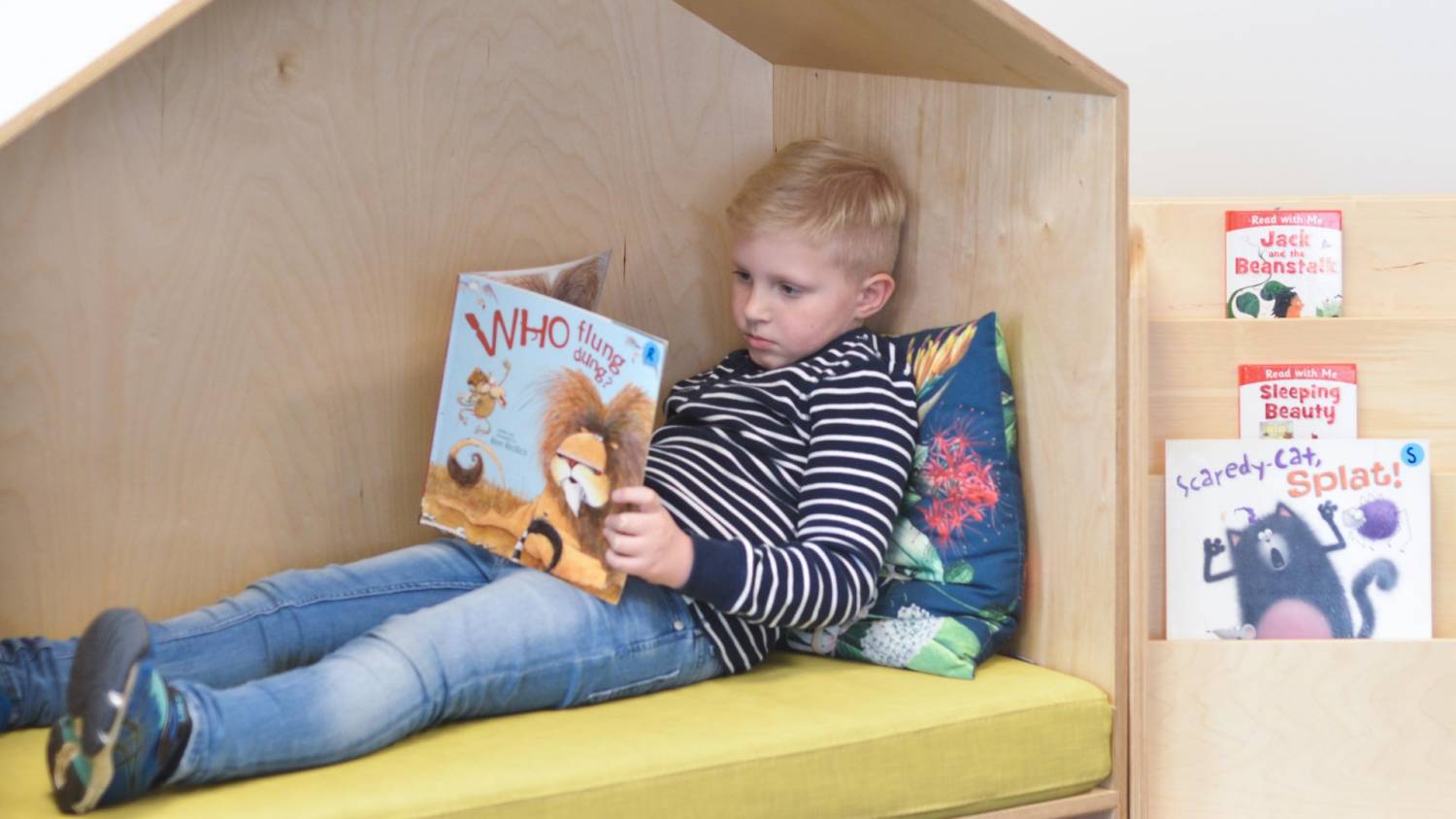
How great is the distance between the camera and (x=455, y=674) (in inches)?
46.9

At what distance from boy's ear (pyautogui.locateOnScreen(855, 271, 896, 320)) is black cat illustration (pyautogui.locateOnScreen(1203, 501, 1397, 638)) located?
400 millimetres

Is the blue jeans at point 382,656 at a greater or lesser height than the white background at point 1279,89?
lesser

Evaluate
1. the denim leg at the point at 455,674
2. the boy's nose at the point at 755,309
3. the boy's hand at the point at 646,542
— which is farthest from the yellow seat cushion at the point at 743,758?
the boy's nose at the point at 755,309

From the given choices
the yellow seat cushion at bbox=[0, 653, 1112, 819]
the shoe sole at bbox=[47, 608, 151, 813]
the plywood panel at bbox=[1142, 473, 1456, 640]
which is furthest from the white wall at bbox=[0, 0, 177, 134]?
the plywood panel at bbox=[1142, 473, 1456, 640]

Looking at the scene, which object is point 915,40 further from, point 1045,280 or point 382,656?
point 382,656

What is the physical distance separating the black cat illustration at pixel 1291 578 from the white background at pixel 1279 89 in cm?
64

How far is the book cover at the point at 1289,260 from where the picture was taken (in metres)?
1.59

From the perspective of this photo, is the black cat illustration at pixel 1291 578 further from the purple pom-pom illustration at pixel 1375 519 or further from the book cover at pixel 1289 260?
the book cover at pixel 1289 260

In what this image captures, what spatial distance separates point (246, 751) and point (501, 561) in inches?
15.0

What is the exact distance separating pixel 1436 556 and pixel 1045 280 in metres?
0.50

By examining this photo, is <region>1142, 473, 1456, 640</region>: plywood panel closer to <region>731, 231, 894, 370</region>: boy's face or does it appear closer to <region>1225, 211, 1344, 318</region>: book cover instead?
<region>1225, 211, 1344, 318</region>: book cover

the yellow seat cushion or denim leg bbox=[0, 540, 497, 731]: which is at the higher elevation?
denim leg bbox=[0, 540, 497, 731]

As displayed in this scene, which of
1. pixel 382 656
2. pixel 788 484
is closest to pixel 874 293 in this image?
pixel 788 484

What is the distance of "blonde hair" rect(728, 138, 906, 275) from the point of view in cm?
150
